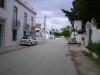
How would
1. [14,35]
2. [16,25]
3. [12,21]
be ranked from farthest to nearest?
[14,35], [16,25], [12,21]

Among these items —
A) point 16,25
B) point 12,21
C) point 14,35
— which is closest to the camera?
point 12,21

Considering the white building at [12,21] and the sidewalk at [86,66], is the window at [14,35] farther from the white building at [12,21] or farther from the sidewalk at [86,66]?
the sidewalk at [86,66]

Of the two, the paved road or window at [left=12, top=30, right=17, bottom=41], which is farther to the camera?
window at [left=12, top=30, right=17, bottom=41]

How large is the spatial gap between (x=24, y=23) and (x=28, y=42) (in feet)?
23.8

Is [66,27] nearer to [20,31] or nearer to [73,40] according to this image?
[73,40]

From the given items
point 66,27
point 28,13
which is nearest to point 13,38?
point 28,13

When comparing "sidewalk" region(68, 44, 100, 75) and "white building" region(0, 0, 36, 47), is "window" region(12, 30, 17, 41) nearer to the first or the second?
"white building" region(0, 0, 36, 47)

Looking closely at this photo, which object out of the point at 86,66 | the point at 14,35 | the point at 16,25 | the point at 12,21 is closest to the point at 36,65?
the point at 86,66

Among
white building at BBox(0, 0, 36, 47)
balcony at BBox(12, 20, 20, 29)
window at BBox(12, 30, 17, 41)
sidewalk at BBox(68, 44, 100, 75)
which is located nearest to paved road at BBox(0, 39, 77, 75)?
sidewalk at BBox(68, 44, 100, 75)

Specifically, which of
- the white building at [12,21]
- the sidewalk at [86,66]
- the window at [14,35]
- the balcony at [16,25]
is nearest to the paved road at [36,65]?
the sidewalk at [86,66]

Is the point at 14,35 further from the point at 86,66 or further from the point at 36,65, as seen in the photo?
the point at 86,66

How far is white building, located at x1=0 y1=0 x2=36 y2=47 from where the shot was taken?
107 ft

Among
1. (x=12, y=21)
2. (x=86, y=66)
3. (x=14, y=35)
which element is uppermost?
(x=12, y=21)

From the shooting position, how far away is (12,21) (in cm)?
3709
